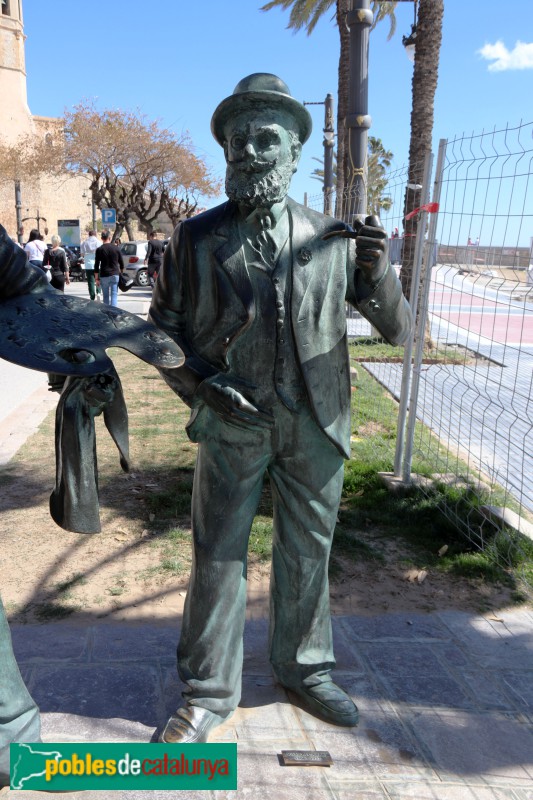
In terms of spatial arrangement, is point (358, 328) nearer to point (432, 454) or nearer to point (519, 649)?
point (432, 454)

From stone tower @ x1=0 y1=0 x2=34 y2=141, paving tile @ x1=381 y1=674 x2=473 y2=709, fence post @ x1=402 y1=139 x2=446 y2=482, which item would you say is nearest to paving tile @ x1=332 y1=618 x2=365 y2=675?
paving tile @ x1=381 y1=674 x2=473 y2=709

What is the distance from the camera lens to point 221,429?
95.3 inches

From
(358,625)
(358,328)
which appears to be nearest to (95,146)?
(358,328)

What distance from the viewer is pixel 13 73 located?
55.0m

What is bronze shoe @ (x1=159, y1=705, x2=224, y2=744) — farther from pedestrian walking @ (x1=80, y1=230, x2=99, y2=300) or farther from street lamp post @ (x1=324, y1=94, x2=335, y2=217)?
pedestrian walking @ (x1=80, y1=230, x2=99, y2=300)

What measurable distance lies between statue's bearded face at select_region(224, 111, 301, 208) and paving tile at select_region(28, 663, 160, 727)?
6.60ft

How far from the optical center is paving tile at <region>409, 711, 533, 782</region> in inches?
99.3

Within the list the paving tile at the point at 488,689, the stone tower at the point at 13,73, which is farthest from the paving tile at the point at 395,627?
the stone tower at the point at 13,73

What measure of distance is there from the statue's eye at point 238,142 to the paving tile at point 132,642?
226 centimetres

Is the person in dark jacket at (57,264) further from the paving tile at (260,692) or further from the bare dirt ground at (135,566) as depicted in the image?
the paving tile at (260,692)

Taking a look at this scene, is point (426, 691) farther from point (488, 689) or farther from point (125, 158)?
point (125, 158)

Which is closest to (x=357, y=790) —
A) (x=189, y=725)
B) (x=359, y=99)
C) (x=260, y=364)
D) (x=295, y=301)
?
(x=189, y=725)

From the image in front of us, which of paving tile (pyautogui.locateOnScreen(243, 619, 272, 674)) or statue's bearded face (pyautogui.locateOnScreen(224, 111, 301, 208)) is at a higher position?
statue's bearded face (pyautogui.locateOnScreen(224, 111, 301, 208))

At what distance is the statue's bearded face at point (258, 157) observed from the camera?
7.06 ft
